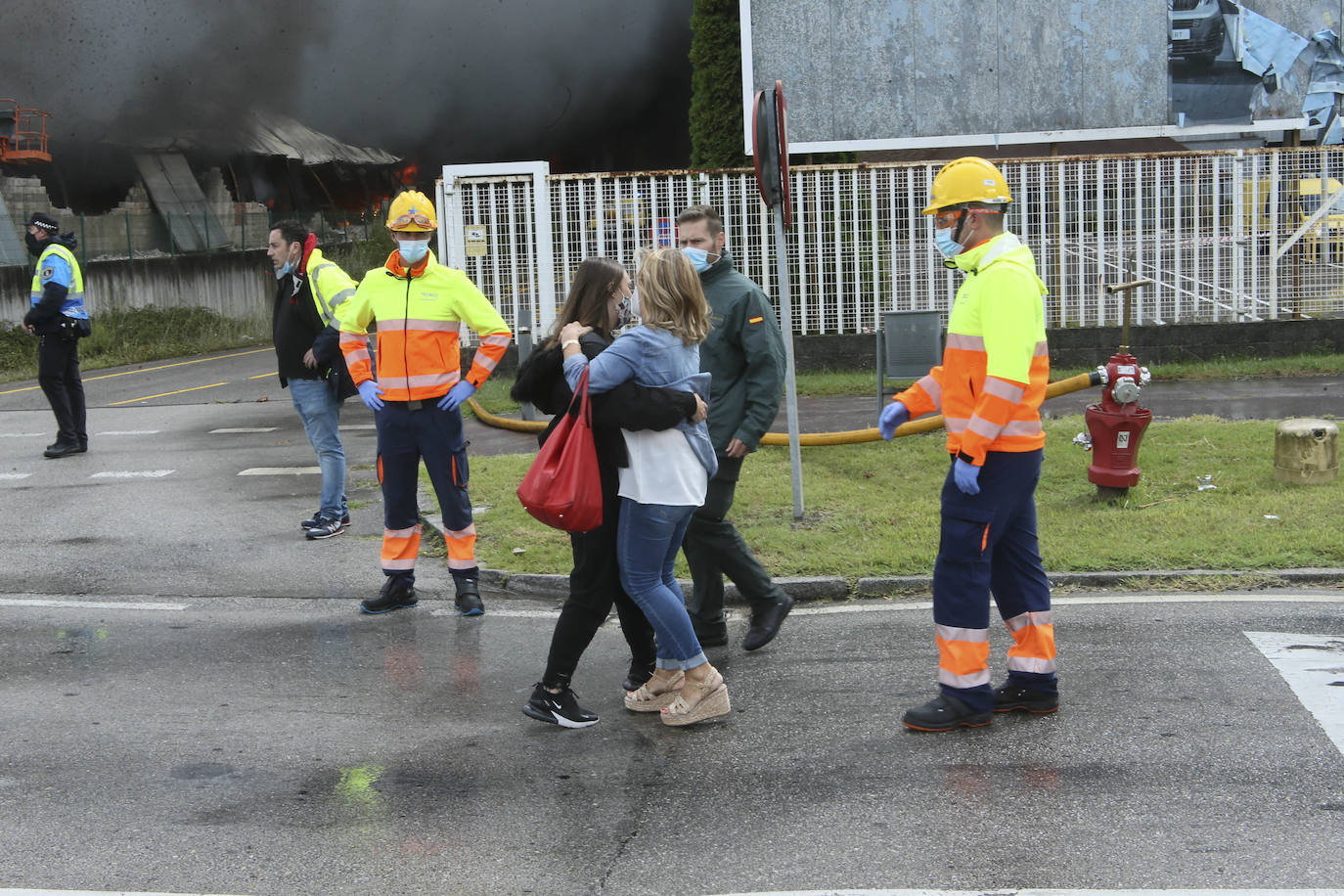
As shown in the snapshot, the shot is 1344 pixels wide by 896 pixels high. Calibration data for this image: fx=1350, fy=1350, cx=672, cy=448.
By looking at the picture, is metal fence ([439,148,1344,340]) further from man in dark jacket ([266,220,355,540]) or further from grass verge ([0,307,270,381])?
grass verge ([0,307,270,381])

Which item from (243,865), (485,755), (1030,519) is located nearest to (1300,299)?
(1030,519)

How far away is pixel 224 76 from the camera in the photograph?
32.0m

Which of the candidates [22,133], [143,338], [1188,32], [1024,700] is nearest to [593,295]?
[1024,700]

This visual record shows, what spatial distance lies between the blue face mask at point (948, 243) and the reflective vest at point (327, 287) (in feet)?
13.4

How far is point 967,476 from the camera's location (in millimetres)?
4621

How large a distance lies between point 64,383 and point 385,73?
26.7 metres

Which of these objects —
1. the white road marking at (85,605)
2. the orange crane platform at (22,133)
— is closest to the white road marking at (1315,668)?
the white road marking at (85,605)

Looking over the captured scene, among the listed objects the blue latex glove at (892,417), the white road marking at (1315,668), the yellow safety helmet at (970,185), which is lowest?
the white road marking at (1315,668)

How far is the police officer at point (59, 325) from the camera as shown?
11.5 metres

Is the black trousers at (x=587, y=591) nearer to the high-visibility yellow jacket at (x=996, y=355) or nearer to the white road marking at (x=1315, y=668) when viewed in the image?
the high-visibility yellow jacket at (x=996, y=355)

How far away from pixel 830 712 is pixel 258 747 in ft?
6.84

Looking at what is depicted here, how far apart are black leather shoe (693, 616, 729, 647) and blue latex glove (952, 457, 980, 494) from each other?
1731 mm

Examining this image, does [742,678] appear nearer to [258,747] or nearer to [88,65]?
[258,747]

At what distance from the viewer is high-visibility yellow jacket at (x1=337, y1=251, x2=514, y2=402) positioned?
6539 millimetres
